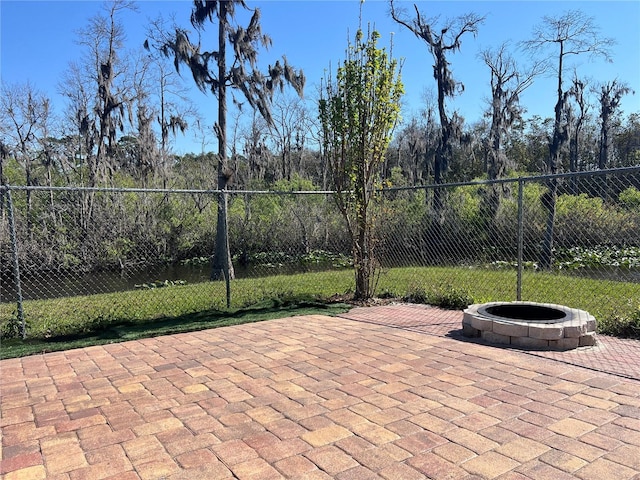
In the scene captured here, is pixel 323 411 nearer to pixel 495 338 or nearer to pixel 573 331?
pixel 495 338

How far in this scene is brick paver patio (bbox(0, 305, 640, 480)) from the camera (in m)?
2.21

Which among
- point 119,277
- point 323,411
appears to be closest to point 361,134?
point 323,411

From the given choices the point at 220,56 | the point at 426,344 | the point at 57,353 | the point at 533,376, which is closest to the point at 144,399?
the point at 57,353

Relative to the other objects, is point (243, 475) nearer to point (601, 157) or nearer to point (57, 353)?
point (57, 353)

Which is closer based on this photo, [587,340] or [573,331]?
[573,331]

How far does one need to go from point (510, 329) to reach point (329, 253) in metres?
6.99

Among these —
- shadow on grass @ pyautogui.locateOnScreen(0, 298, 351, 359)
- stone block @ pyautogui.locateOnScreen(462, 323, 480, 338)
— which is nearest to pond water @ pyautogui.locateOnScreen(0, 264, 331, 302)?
shadow on grass @ pyautogui.locateOnScreen(0, 298, 351, 359)

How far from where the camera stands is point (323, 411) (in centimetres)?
285

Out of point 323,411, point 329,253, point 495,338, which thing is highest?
point 329,253

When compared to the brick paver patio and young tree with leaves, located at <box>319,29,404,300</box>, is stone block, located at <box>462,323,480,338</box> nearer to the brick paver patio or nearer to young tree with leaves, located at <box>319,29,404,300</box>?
the brick paver patio

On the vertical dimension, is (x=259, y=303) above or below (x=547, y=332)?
below

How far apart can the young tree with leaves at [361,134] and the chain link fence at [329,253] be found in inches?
14.3

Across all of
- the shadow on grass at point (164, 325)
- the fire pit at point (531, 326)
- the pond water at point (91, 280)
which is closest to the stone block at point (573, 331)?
the fire pit at point (531, 326)

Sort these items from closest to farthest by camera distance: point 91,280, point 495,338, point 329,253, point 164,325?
point 495,338, point 164,325, point 91,280, point 329,253
